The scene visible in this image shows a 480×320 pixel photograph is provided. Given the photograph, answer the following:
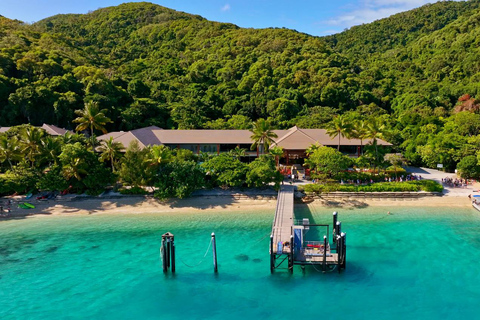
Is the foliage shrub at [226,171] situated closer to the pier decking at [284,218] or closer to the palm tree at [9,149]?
the pier decking at [284,218]

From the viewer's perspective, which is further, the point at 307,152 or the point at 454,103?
the point at 454,103

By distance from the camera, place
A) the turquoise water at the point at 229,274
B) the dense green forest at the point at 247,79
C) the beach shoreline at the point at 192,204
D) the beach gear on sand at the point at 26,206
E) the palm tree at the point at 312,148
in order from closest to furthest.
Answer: the turquoise water at the point at 229,274
the beach shoreline at the point at 192,204
the beach gear on sand at the point at 26,206
the palm tree at the point at 312,148
the dense green forest at the point at 247,79

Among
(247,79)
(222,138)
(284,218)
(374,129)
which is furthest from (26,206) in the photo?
(247,79)

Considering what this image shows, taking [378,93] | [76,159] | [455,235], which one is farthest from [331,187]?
[378,93]

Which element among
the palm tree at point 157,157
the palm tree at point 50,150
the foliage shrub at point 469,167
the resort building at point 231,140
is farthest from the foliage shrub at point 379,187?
the palm tree at point 50,150

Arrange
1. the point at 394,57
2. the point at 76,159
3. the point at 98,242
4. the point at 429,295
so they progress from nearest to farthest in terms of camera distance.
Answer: the point at 429,295 < the point at 98,242 < the point at 76,159 < the point at 394,57

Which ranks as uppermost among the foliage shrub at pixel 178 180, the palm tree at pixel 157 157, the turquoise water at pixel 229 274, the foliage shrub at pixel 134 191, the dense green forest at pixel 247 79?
the dense green forest at pixel 247 79

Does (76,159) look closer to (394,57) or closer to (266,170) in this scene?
(266,170)
